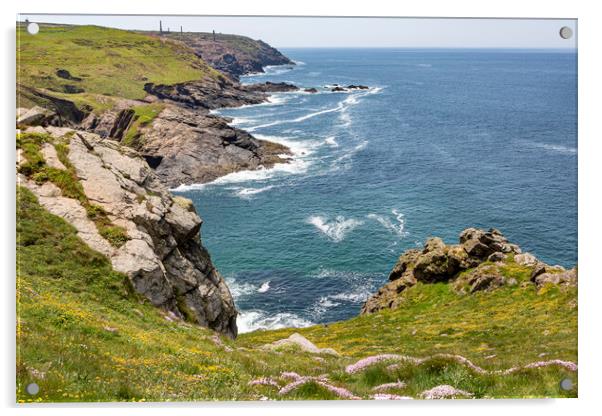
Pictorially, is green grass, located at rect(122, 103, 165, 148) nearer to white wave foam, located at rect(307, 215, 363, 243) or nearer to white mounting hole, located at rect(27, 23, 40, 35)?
white wave foam, located at rect(307, 215, 363, 243)

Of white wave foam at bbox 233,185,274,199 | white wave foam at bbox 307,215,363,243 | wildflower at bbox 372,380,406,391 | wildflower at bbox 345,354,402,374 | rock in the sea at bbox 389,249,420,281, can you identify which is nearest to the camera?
wildflower at bbox 372,380,406,391

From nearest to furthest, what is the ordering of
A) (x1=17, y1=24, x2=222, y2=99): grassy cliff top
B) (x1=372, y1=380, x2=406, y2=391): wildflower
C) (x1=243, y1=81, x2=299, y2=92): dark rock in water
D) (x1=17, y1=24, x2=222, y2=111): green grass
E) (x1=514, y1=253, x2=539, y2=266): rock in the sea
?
(x1=372, y1=380, x2=406, y2=391): wildflower → (x1=17, y1=24, x2=222, y2=99): grassy cliff top → (x1=17, y1=24, x2=222, y2=111): green grass → (x1=514, y1=253, x2=539, y2=266): rock in the sea → (x1=243, y1=81, x2=299, y2=92): dark rock in water

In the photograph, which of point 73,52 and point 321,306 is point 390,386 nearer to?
point 73,52

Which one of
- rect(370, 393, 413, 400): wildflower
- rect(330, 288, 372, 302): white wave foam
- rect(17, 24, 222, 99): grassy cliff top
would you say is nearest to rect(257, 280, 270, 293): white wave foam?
rect(330, 288, 372, 302): white wave foam

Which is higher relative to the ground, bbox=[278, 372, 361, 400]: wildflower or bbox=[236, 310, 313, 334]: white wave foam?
bbox=[278, 372, 361, 400]: wildflower

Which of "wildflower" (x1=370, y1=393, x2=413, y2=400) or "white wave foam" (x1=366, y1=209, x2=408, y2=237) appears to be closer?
"wildflower" (x1=370, y1=393, x2=413, y2=400)

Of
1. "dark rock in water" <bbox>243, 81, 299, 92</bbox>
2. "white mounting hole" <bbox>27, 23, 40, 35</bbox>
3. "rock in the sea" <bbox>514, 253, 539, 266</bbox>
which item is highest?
"dark rock in water" <bbox>243, 81, 299, 92</bbox>

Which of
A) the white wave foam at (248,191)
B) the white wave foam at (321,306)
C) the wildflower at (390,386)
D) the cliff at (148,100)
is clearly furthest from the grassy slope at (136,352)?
the white wave foam at (248,191)

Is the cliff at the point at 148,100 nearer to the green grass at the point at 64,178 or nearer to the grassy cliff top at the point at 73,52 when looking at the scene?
the grassy cliff top at the point at 73,52
